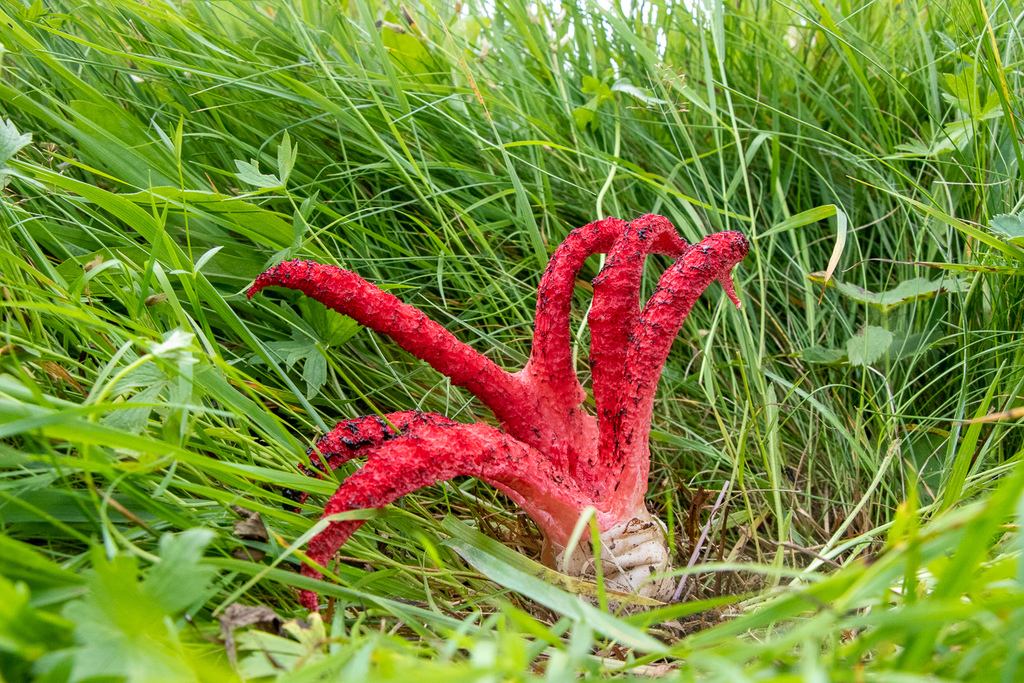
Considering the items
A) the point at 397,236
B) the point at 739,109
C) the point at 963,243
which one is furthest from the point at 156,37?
the point at 963,243

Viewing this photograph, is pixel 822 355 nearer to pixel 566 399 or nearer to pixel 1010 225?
pixel 1010 225

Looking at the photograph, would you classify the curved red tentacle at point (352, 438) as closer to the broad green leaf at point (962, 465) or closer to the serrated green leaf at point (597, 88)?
the broad green leaf at point (962, 465)

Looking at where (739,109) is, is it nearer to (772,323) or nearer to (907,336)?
(772,323)

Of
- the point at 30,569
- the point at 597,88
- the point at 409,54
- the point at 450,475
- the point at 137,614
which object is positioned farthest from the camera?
the point at 409,54

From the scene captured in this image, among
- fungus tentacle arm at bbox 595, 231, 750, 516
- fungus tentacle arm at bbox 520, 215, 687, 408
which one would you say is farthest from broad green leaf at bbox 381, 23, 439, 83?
fungus tentacle arm at bbox 595, 231, 750, 516

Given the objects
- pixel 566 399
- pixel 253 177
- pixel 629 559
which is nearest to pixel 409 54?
pixel 253 177

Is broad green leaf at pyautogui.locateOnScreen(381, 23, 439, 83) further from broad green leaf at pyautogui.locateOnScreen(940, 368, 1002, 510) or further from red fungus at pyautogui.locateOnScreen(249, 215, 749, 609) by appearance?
broad green leaf at pyautogui.locateOnScreen(940, 368, 1002, 510)
